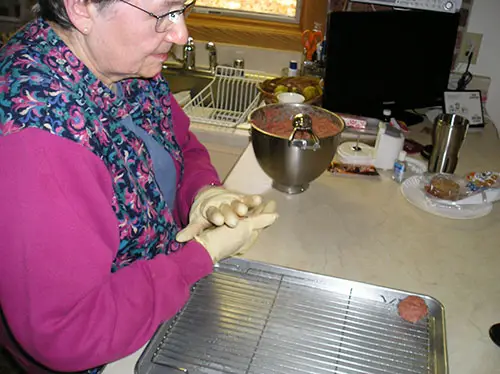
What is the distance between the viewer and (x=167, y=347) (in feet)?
2.72

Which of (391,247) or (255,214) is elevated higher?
(255,214)

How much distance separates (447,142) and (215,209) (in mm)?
807

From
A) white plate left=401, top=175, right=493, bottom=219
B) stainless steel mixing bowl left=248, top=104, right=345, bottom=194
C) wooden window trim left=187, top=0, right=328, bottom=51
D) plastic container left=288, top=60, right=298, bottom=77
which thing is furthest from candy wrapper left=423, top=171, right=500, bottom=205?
wooden window trim left=187, top=0, right=328, bottom=51

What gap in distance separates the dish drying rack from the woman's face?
4.40 feet

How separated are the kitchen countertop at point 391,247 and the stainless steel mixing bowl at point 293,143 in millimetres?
75

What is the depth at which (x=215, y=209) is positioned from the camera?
1.03 metres

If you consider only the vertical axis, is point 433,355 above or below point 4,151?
below

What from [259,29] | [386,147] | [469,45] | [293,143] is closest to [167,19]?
[293,143]

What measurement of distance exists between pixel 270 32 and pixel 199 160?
4.05 ft

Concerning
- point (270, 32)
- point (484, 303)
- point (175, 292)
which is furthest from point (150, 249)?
point (270, 32)

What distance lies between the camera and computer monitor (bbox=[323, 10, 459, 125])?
1.69 meters

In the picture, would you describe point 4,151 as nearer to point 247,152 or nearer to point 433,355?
point 433,355

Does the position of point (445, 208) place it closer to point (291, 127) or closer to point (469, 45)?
point (291, 127)

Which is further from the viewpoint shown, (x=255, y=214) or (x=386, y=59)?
(x=386, y=59)
